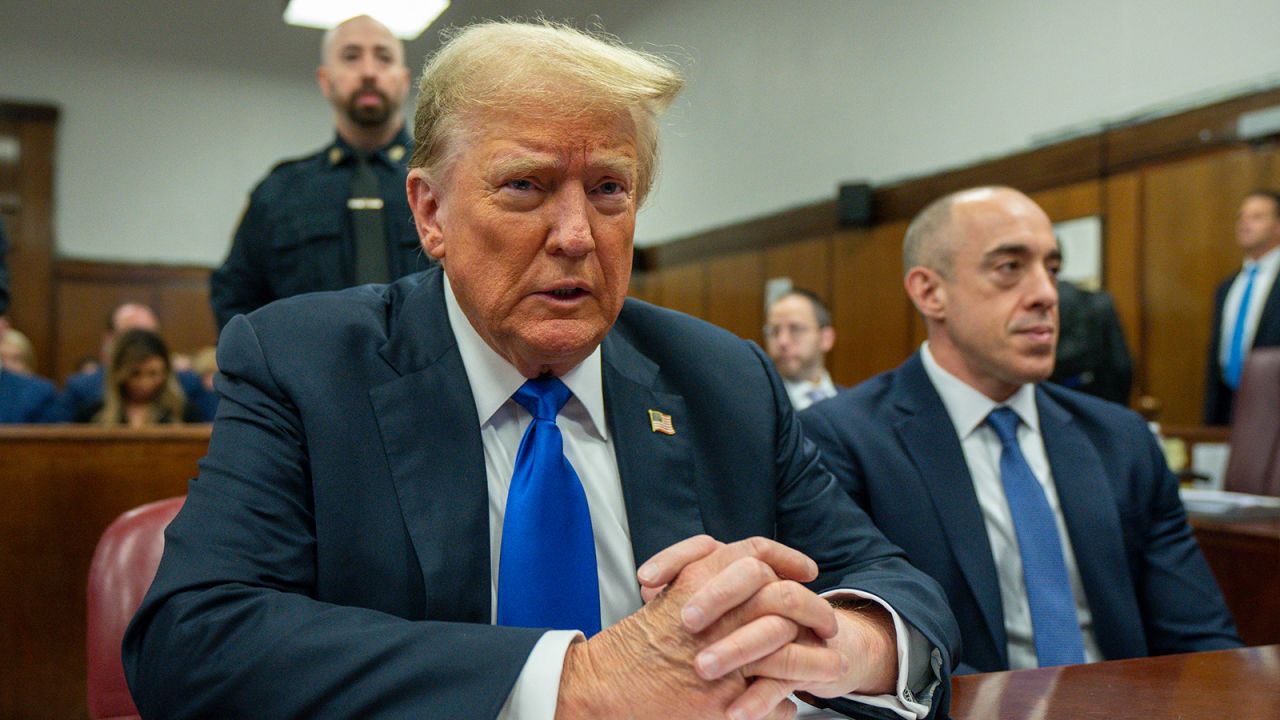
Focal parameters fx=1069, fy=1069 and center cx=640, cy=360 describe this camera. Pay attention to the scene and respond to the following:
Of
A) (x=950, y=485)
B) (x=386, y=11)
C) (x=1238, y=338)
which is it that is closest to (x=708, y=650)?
(x=950, y=485)

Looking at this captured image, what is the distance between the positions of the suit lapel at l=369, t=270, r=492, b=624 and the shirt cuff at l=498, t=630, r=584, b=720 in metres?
0.24

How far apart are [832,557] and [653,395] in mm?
333

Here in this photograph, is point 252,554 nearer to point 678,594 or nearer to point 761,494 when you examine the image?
point 678,594

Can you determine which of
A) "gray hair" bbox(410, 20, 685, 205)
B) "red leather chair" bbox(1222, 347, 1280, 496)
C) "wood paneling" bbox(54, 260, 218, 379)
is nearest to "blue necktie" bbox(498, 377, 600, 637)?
"gray hair" bbox(410, 20, 685, 205)

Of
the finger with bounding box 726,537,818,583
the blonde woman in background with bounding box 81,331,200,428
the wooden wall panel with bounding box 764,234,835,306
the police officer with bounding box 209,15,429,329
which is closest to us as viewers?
the finger with bounding box 726,537,818,583

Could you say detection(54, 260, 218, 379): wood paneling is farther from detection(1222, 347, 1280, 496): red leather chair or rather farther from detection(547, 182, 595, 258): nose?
detection(547, 182, 595, 258): nose

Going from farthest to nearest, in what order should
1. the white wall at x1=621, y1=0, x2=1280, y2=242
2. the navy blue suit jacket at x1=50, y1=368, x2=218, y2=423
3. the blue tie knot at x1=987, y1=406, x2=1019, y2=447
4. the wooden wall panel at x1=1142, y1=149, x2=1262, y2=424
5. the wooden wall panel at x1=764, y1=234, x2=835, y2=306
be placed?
1. the wooden wall panel at x1=764, y1=234, x2=835, y2=306
2. the white wall at x1=621, y1=0, x2=1280, y2=242
3. the wooden wall panel at x1=1142, y1=149, x2=1262, y2=424
4. the navy blue suit jacket at x1=50, y1=368, x2=218, y2=423
5. the blue tie knot at x1=987, y1=406, x2=1019, y2=447

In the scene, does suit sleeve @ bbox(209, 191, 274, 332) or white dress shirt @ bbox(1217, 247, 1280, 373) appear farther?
white dress shirt @ bbox(1217, 247, 1280, 373)

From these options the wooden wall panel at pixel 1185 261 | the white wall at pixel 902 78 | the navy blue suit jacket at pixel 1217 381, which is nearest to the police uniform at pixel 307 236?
the white wall at pixel 902 78

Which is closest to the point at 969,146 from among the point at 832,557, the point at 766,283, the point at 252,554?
the point at 766,283

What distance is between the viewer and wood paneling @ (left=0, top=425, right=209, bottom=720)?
11.7 feet

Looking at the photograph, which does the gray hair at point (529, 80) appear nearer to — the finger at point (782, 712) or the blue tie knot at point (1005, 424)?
the finger at point (782, 712)

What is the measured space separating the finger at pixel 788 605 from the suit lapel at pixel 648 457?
12.0 inches

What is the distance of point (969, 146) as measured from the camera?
7.65m
